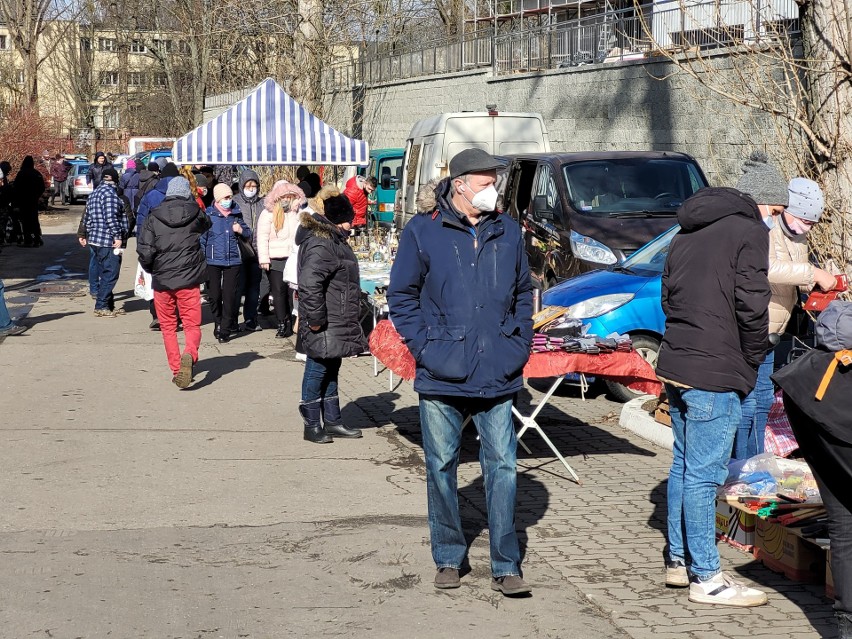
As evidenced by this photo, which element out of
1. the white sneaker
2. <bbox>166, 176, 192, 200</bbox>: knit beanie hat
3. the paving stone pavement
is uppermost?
<bbox>166, 176, 192, 200</bbox>: knit beanie hat

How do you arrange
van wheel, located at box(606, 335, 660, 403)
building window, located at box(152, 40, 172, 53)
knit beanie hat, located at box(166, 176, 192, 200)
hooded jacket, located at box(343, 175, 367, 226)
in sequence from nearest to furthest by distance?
van wheel, located at box(606, 335, 660, 403)
knit beanie hat, located at box(166, 176, 192, 200)
hooded jacket, located at box(343, 175, 367, 226)
building window, located at box(152, 40, 172, 53)

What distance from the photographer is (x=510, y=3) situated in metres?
37.6

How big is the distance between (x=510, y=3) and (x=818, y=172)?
3001 cm

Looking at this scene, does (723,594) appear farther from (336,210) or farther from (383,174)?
(383,174)

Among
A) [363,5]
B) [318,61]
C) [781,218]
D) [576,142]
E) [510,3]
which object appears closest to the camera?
[781,218]

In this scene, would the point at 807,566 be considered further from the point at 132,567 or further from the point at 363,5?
the point at 363,5

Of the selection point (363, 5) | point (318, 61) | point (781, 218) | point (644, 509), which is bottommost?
point (644, 509)

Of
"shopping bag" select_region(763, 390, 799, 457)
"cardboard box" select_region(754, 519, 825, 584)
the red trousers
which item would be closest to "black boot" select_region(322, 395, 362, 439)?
the red trousers

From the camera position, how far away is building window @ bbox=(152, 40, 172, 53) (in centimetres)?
5249

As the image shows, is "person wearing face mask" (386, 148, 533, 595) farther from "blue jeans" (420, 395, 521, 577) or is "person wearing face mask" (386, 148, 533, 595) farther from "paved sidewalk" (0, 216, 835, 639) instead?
"paved sidewalk" (0, 216, 835, 639)

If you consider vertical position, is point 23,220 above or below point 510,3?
below

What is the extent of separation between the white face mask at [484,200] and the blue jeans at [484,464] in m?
0.85

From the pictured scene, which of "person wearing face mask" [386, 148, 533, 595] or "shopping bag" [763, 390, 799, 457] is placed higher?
"person wearing face mask" [386, 148, 533, 595]

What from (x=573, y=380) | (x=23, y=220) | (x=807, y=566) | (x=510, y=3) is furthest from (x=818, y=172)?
(x=510, y=3)
